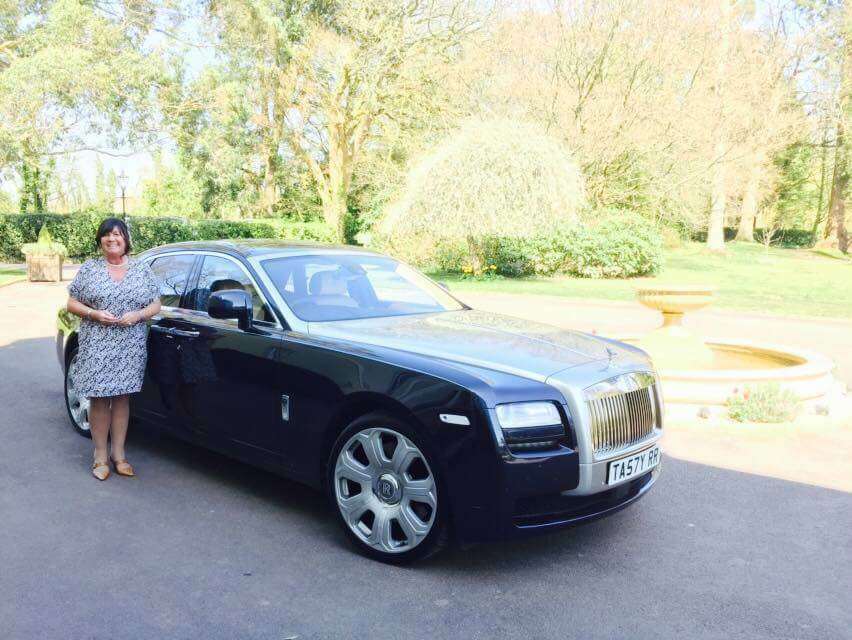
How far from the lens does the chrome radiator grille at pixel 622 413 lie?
3836 mm

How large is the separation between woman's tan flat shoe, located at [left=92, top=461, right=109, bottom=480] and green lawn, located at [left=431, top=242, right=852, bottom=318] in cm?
984

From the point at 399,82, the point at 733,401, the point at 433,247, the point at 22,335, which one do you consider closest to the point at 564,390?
the point at 733,401

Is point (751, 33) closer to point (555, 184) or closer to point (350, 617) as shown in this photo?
point (555, 184)

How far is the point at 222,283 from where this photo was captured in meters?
5.19

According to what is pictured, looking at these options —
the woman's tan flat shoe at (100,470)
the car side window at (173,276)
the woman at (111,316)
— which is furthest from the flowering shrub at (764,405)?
the woman's tan flat shoe at (100,470)

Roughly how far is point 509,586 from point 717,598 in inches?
38.7

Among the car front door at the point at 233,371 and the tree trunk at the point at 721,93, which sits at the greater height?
the tree trunk at the point at 721,93

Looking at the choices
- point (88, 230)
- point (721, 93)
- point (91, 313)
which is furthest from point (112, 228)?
point (88, 230)

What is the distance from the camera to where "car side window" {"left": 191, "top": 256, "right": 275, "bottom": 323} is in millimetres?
4805

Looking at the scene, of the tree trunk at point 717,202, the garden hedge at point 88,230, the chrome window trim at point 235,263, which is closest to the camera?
the chrome window trim at point 235,263

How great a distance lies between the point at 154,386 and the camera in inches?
216

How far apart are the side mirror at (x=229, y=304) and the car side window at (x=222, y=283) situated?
10 centimetres

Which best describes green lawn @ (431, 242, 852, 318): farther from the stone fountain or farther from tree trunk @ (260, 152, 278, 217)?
tree trunk @ (260, 152, 278, 217)

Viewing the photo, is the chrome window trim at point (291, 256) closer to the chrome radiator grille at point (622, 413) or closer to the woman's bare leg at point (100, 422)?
the woman's bare leg at point (100, 422)
